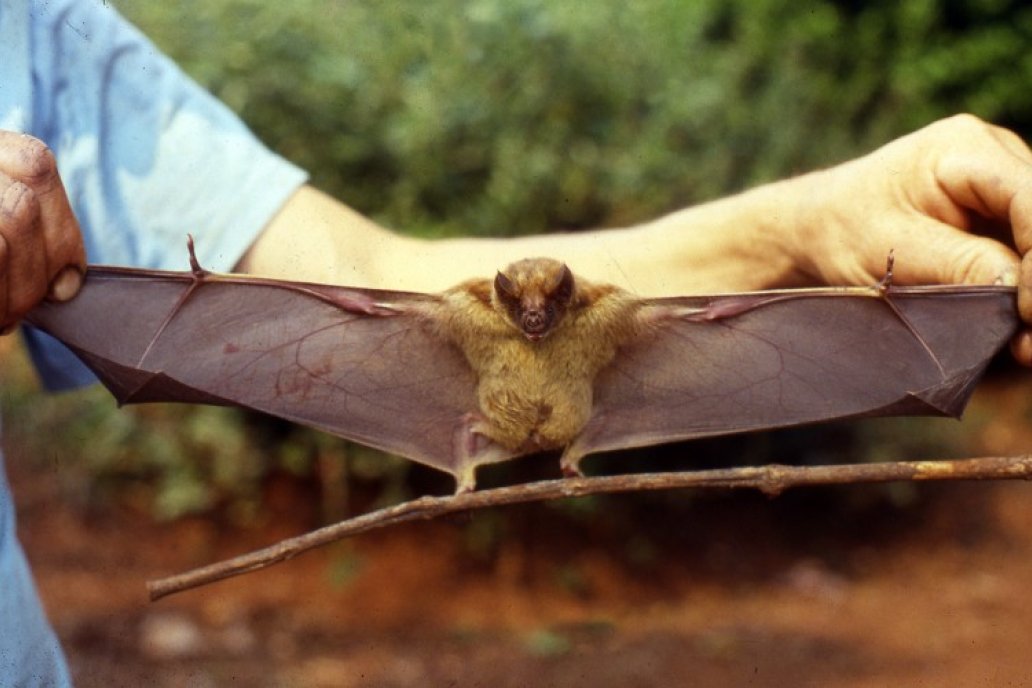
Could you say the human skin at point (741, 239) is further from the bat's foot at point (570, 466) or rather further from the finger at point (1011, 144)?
the bat's foot at point (570, 466)

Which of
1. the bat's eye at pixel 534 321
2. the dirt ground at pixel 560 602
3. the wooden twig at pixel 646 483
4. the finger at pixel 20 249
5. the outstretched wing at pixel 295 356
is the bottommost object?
the dirt ground at pixel 560 602

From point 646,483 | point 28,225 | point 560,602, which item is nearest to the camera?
point 646,483

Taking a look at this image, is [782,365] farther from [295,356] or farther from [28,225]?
[28,225]

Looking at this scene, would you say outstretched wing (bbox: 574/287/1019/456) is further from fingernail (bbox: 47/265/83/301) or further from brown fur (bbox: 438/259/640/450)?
fingernail (bbox: 47/265/83/301)

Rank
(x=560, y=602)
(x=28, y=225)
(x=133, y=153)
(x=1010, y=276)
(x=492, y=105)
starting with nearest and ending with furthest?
1. (x=28, y=225)
2. (x=1010, y=276)
3. (x=133, y=153)
4. (x=492, y=105)
5. (x=560, y=602)

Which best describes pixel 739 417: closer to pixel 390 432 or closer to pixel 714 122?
pixel 390 432

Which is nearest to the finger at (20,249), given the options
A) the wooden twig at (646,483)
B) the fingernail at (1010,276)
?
the wooden twig at (646,483)

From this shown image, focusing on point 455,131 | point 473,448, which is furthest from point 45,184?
point 455,131
